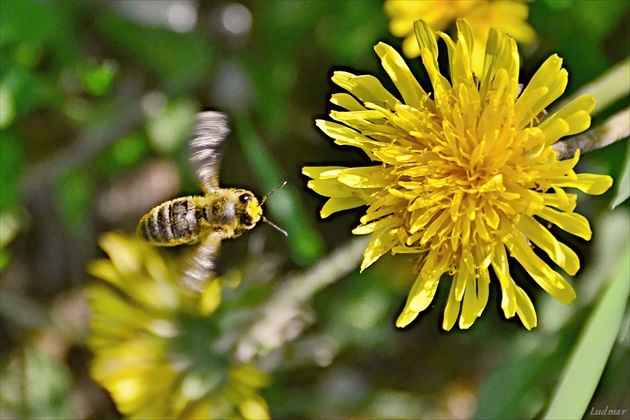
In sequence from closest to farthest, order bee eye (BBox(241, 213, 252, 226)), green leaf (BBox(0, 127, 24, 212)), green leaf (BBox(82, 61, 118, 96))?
bee eye (BBox(241, 213, 252, 226)), green leaf (BBox(82, 61, 118, 96)), green leaf (BBox(0, 127, 24, 212))

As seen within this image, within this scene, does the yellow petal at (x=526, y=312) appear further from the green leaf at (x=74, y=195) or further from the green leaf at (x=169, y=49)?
the green leaf at (x=74, y=195)

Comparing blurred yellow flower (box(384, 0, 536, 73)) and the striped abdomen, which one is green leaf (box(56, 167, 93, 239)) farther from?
blurred yellow flower (box(384, 0, 536, 73))

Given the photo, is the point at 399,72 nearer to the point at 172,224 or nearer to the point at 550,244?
the point at 550,244

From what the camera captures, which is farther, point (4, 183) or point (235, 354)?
point (4, 183)

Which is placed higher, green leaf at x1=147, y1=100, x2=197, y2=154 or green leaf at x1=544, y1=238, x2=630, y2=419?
green leaf at x1=147, y1=100, x2=197, y2=154

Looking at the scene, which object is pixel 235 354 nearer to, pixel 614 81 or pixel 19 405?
pixel 19 405

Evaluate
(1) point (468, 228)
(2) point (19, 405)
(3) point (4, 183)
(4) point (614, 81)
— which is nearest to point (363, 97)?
(1) point (468, 228)

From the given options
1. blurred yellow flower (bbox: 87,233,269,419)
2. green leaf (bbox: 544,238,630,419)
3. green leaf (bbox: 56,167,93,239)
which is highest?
green leaf (bbox: 544,238,630,419)

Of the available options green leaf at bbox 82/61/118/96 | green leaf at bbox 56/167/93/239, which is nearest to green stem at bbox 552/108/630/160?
green leaf at bbox 82/61/118/96
